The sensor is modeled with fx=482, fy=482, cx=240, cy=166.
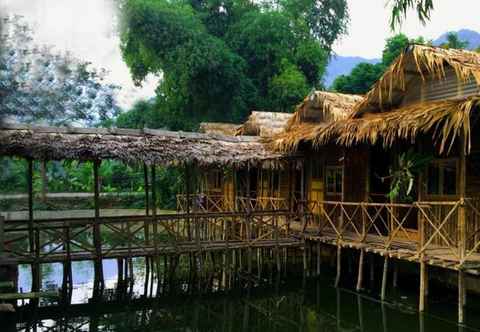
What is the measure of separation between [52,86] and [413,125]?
1000 inches

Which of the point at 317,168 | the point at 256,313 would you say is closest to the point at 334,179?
the point at 317,168

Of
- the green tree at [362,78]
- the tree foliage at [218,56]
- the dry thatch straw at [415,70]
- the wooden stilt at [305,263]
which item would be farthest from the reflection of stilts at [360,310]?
the green tree at [362,78]

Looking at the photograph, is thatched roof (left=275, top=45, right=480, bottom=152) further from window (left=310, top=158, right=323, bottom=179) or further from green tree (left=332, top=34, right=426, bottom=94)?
green tree (left=332, top=34, right=426, bottom=94)

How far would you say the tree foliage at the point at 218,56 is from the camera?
2736cm

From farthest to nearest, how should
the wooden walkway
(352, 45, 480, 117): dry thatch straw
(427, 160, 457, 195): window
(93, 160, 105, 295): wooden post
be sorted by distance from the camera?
1. (93, 160, 105, 295): wooden post
2. (427, 160, 457, 195): window
3. (352, 45, 480, 117): dry thatch straw
4. the wooden walkway

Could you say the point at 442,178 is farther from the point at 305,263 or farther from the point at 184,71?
the point at 184,71

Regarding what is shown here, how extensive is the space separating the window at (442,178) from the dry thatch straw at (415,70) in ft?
5.94

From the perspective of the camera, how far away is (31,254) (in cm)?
1062

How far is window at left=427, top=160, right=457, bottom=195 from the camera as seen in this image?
10.3 metres

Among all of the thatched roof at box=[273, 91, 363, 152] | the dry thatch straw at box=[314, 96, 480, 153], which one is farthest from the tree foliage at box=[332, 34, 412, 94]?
the dry thatch straw at box=[314, 96, 480, 153]

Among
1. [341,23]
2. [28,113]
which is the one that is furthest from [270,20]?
[28,113]

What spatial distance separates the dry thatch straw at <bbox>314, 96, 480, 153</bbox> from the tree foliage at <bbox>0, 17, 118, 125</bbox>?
14.7 metres

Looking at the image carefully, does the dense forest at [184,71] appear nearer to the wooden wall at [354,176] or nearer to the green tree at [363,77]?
the green tree at [363,77]

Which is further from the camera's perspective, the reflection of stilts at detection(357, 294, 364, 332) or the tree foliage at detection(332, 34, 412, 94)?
the tree foliage at detection(332, 34, 412, 94)
